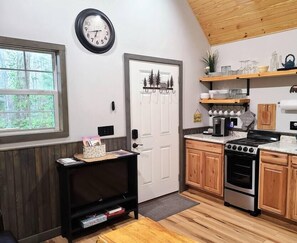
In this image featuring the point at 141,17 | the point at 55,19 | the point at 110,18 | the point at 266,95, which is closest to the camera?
the point at 55,19

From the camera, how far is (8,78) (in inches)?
97.7

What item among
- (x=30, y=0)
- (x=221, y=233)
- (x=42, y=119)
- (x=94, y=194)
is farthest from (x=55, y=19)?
(x=221, y=233)

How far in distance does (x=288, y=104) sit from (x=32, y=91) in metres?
3.23

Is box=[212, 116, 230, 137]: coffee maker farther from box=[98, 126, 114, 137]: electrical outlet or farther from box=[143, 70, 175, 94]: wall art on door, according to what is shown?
box=[98, 126, 114, 137]: electrical outlet

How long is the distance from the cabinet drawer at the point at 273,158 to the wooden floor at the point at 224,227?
30.6 inches

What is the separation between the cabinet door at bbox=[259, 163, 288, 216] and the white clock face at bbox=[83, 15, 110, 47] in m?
2.55

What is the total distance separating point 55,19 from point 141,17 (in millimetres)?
1226

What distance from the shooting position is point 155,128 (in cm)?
366

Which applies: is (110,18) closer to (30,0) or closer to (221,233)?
(30,0)

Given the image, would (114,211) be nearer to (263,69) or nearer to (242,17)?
(263,69)

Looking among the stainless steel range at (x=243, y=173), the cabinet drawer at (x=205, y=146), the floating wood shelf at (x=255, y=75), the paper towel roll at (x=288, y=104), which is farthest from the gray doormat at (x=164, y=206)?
the floating wood shelf at (x=255, y=75)

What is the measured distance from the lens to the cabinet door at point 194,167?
384cm

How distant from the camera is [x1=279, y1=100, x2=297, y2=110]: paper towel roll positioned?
3.22 metres

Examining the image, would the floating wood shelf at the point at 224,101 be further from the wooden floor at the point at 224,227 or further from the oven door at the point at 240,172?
the wooden floor at the point at 224,227
